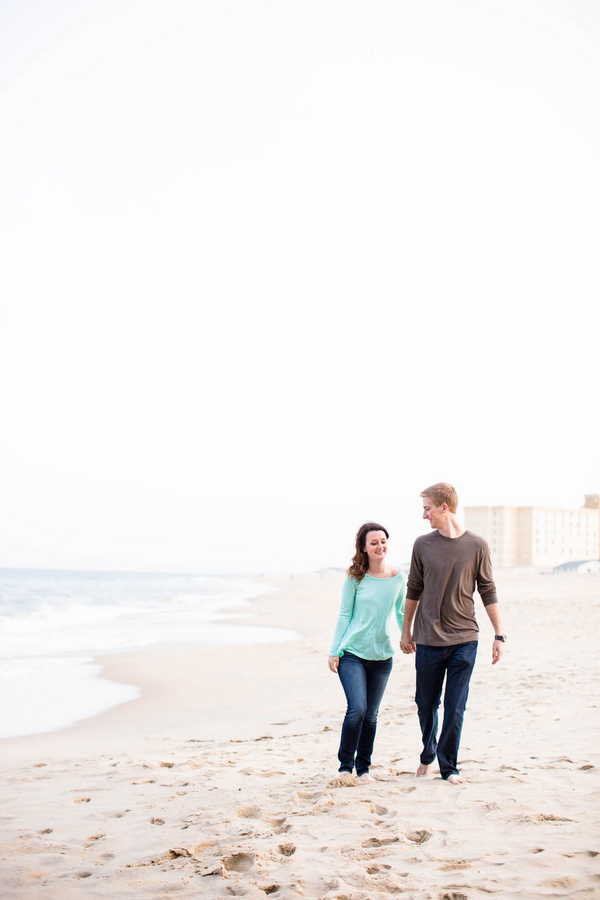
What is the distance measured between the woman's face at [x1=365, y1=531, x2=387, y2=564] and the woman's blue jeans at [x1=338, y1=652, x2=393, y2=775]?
624 mm

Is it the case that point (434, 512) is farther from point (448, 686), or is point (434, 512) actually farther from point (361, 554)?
point (448, 686)

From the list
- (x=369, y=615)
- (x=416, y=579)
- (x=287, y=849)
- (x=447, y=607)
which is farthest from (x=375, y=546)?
(x=287, y=849)

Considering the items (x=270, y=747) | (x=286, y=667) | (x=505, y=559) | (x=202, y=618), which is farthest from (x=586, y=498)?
(x=270, y=747)

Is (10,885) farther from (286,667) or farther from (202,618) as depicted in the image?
(202,618)

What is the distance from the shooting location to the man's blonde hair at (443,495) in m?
4.21

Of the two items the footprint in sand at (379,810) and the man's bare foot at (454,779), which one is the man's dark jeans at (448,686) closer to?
the man's bare foot at (454,779)

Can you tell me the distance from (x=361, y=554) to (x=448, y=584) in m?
0.58

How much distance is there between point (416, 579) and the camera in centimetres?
429

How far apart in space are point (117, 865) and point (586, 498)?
84867mm

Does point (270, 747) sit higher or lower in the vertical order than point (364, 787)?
lower

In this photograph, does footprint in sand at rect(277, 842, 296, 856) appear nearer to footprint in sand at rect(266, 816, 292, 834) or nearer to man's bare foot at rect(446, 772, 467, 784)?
footprint in sand at rect(266, 816, 292, 834)

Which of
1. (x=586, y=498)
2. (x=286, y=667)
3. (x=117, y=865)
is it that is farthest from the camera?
(x=586, y=498)

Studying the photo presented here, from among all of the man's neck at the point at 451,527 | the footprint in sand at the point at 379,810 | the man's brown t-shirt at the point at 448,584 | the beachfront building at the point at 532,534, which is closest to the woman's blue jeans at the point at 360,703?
the man's brown t-shirt at the point at 448,584

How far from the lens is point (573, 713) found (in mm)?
6359
